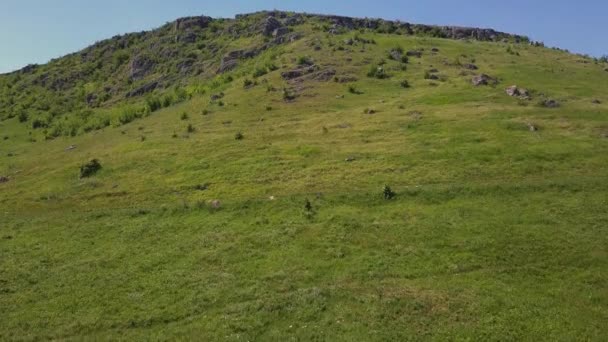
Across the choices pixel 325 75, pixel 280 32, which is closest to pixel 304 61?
pixel 325 75

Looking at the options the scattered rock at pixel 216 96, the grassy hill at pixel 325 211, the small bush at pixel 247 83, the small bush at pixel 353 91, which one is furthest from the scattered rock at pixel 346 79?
the scattered rock at pixel 216 96

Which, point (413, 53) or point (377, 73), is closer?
point (377, 73)

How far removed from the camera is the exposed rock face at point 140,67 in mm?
135250

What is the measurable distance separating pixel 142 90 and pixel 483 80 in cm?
7391

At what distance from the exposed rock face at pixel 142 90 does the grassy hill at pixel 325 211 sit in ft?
70.3

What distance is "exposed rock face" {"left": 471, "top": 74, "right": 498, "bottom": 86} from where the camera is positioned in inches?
3344

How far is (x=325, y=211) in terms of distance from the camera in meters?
44.8

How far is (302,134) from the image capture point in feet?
227

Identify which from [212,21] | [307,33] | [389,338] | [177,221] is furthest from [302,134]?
[212,21]

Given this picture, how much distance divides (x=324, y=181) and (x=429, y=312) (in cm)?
2346

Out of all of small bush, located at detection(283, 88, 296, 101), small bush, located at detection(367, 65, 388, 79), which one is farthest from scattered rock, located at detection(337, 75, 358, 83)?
small bush, located at detection(283, 88, 296, 101)

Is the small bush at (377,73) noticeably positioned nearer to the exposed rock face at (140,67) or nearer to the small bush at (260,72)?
the small bush at (260,72)

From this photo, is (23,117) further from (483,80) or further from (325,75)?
(483,80)

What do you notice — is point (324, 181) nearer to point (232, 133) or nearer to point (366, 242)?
point (366, 242)
